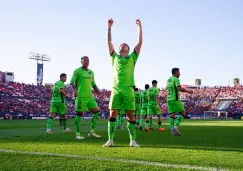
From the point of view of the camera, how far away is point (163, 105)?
68.5 metres

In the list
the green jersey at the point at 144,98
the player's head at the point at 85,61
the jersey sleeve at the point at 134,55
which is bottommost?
the green jersey at the point at 144,98

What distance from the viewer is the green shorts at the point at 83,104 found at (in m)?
10.3

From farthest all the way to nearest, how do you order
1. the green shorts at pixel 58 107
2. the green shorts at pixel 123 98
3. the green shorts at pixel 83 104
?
the green shorts at pixel 58 107, the green shorts at pixel 83 104, the green shorts at pixel 123 98

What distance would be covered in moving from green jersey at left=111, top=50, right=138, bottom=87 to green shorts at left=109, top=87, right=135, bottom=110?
123mm

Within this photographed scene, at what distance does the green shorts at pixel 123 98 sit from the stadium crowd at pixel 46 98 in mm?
34460

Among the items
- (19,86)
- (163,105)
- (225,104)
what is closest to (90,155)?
(19,86)

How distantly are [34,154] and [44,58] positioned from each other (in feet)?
260

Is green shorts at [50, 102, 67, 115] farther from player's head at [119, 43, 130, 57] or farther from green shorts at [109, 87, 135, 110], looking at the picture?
player's head at [119, 43, 130, 57]

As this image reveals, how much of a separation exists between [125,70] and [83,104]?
3135 mm

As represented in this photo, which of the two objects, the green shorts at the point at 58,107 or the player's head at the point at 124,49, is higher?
the player's head at the point at 124,49

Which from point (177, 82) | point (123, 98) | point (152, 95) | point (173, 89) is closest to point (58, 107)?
point (152, 95)

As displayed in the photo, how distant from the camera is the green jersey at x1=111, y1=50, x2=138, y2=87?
25.2 feet

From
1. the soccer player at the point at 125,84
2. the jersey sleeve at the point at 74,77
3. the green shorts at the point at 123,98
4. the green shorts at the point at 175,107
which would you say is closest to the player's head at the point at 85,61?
the jersey sleeve at the point at 74,77

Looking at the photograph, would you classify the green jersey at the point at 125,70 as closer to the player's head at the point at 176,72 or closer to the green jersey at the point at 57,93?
the player's head at the point at 176,72
